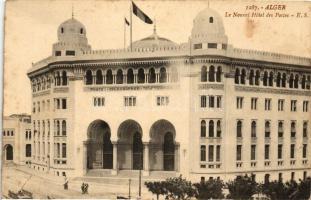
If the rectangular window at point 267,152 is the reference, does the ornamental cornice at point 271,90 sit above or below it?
above

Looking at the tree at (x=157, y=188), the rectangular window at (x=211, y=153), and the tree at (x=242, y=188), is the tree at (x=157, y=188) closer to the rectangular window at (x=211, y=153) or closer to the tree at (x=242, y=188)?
the rectangular window at (x=211, y=153)

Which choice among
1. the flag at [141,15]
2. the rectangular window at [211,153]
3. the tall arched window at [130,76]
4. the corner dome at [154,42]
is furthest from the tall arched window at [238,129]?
the flag at [141,15]

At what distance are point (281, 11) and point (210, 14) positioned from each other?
809mm

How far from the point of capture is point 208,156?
21.9 feet

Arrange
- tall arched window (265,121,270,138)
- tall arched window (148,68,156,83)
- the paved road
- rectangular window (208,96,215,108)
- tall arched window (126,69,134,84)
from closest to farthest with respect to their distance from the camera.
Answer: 1. the paved road
2. rectangular window (208,96,215,108)
3. tall arched window (148,68,156,83)
4. tall arched window (126,69,134,84)
5. tall arched window (265,121,270,138)

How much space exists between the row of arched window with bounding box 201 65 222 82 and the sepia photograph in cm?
1

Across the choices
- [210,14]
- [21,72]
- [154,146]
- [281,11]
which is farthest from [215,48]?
[21,72]

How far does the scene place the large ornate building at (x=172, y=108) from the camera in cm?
665

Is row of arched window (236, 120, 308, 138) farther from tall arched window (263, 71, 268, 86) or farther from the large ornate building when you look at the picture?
tall arched window (263, 71, 268, 86)

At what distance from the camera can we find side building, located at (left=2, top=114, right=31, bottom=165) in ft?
21.1

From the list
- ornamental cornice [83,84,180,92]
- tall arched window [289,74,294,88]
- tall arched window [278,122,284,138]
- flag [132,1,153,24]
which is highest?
flag [132,1,153,24]

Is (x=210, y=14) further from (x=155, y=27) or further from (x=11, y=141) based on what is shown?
(x=11, y=141)

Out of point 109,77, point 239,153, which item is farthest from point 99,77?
point 239,153

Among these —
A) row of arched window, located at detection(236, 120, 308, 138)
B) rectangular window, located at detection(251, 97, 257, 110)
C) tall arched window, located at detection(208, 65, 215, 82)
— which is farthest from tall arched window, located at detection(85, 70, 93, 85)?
rectangular window, located at detection(251, 97, 257, 110)
